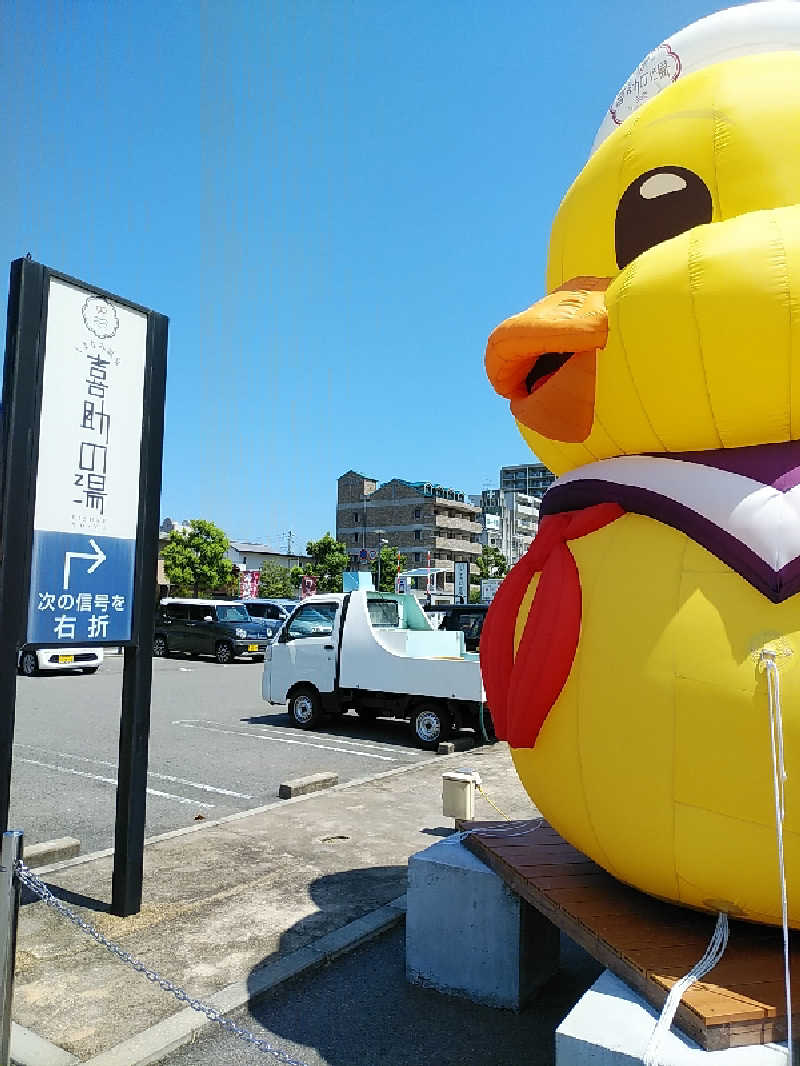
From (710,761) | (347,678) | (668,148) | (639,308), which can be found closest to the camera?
(710,761)

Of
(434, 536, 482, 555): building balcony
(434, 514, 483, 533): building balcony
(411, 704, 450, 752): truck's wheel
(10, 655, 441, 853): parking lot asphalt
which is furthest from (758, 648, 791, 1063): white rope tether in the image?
(434, 514, 483, 533): building balcony

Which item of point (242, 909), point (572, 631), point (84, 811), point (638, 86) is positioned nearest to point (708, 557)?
point (572, 631)

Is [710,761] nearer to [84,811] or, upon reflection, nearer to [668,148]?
[668,148]

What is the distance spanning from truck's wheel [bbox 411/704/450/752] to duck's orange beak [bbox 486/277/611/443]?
Answer: 8.09 m

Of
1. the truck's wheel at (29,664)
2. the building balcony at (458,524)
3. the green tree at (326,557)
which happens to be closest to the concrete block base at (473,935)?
the truck's wheel at (29,664)

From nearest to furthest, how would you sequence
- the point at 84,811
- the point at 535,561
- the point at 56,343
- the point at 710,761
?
1. the point at 710,761
2. the point at 535,561
3. the point at 56,343
4. the point at 84,811

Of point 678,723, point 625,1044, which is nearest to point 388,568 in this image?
point 678,723

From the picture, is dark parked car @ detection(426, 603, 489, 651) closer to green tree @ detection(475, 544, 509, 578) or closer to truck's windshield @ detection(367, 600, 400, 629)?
truck's windshield @ detection(367, 600, 400, 629)

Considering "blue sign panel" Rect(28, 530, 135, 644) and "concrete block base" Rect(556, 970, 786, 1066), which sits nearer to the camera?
"concrete block base" Rect(556, 970, 786, 1066)

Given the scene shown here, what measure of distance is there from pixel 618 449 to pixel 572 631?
0.83m

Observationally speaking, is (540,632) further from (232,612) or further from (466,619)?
(232,612)

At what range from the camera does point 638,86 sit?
415cm

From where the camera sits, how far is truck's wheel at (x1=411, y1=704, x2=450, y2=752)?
11414 mm

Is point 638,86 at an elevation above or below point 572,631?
above
